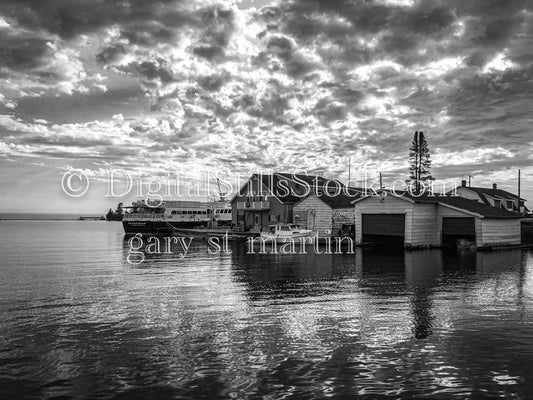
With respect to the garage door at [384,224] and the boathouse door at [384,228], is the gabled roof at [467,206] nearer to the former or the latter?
the garage door at [384,224]

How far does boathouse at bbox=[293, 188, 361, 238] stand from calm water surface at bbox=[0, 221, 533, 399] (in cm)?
2986

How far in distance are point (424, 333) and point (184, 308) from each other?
30.7 ft

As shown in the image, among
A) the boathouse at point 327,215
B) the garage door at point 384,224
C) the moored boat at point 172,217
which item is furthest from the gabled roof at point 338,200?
the moored boat at point 172,217

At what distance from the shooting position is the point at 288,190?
223ft

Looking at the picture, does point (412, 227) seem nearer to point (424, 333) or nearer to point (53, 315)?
point (424, 333)

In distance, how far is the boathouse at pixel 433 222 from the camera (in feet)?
143

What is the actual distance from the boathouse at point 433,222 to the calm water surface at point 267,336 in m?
17.3

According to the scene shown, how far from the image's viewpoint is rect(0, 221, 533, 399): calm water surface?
32.3 ft

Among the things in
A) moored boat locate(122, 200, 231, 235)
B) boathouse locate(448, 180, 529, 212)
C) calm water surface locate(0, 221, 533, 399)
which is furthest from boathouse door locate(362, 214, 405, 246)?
moored boat locate(122, 200, 231, 235)

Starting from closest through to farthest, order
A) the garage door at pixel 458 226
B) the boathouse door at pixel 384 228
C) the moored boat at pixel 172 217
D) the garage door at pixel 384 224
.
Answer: the garage door at pixel 458 226 < the garage door at pixel 384 224 < the boathouse door at pixel 384 228 < the moored boat at pixel 172 217

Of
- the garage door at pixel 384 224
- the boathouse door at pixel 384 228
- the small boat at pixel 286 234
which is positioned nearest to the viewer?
the garage door at pixel 384 224

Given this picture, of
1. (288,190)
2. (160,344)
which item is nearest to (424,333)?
(160,344)

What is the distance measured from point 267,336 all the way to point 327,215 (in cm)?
4508

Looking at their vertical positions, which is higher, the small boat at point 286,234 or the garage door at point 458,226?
the garage door at point 458,226
